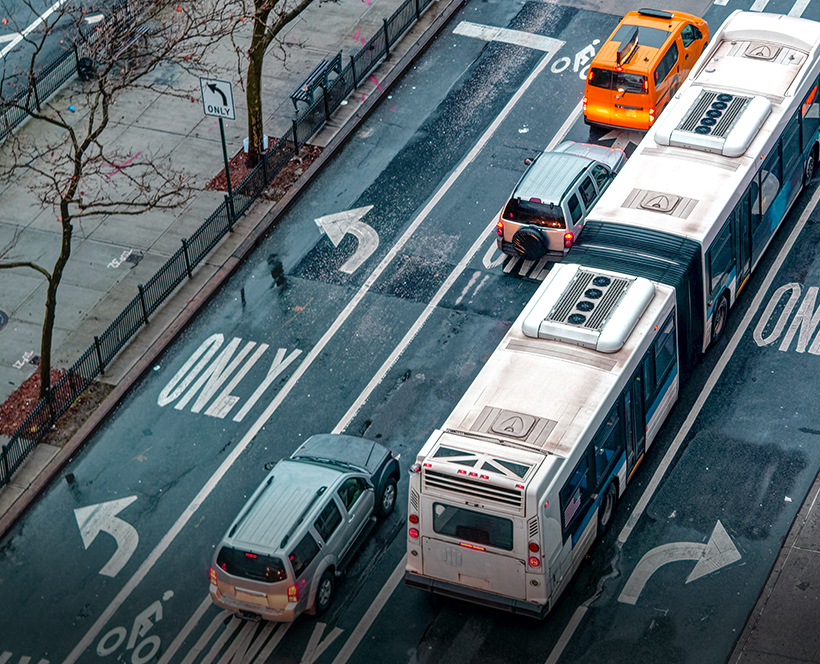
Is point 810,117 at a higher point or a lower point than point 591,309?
lower

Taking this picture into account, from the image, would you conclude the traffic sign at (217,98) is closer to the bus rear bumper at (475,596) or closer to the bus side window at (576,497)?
the bus rear bumper at (475,596)

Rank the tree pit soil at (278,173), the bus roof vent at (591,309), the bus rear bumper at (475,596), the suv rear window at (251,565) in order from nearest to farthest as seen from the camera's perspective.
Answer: the bus rear bumper at (475,596) < the suv rear window at (251,565) < the bus roof vent at (591,309) < the tree pit soil at (278,173)

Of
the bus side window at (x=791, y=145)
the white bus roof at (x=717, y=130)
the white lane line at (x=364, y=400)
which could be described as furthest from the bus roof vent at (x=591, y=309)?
the bus side window at (x=791, y=145)

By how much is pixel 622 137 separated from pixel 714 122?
6.11 m

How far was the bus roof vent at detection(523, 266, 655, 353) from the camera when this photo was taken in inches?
790

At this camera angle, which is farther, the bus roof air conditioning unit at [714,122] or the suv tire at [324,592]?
the bus roof air conditioning unit at [714,122]

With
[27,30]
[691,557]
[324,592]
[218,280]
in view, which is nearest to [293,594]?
[324,592]

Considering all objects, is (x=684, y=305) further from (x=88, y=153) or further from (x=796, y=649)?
(x=88, y=153)

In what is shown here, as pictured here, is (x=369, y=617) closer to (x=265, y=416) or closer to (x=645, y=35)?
(x=265, y=416)

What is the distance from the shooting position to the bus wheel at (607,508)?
20.6 meters

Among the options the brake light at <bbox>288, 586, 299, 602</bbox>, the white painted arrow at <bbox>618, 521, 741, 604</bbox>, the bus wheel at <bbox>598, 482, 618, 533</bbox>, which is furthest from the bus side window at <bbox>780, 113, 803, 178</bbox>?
the brake light at <bbox>288, 586, 299, 602</bbox>

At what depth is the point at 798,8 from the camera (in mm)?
33719

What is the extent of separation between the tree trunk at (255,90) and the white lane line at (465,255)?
15.0ft

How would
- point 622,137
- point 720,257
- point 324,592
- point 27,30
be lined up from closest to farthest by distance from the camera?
point 324,592 < point 720,257 < point 622,137 < point 27,30
